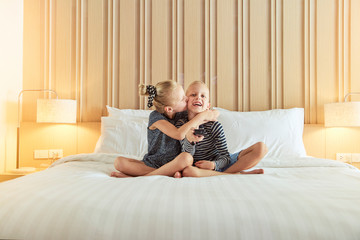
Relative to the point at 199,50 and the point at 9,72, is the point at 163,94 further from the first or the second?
the point at 9,72

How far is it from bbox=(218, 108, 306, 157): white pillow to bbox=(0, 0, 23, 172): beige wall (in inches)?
76.4

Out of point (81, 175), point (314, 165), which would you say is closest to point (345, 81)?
point (314, 165)

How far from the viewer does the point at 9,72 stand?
255cm

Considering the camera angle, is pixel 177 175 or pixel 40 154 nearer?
pixel 177 175

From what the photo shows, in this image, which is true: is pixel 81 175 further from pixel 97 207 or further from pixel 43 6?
pixel 43 6

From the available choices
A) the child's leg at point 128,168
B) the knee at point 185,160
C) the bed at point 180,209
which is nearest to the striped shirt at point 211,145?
the knee at point 185,160

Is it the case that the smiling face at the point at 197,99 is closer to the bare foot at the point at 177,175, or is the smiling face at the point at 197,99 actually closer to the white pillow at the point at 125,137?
the bare foot at the point at 177,175

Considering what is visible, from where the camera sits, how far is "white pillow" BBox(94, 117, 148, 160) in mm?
2115

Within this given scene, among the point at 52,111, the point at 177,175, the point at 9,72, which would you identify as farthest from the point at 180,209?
the point at 9,72

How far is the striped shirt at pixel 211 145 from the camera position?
152 cm

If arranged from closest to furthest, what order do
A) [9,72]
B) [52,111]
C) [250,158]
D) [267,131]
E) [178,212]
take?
[178,212] < [250,158] < [267,131] < [52,111] < [9,72]

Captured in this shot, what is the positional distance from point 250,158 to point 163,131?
1.56ft

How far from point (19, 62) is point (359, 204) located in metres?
2.92

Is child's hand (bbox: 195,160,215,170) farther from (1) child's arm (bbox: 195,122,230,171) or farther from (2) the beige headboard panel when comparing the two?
(2) the beige headboard panel
